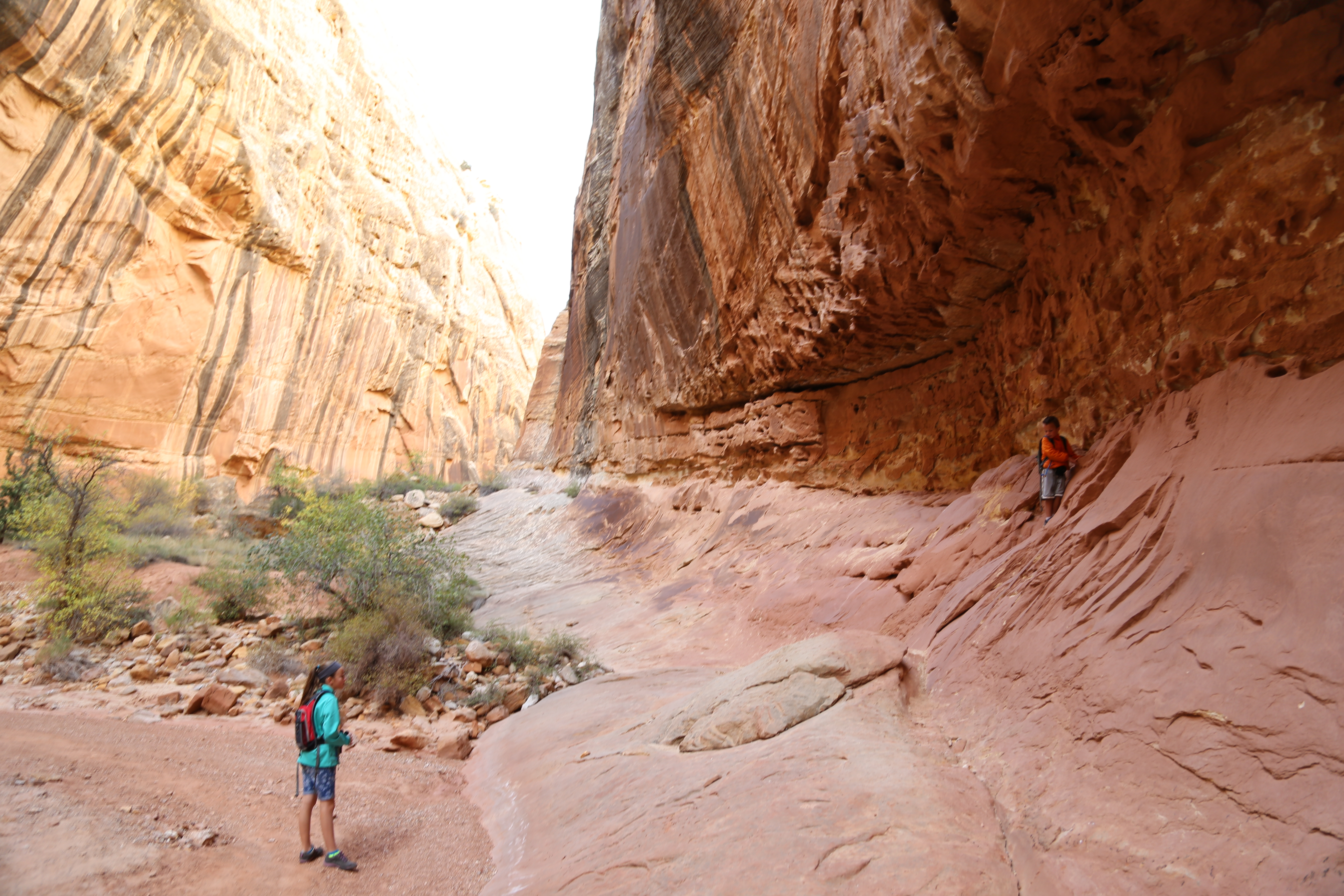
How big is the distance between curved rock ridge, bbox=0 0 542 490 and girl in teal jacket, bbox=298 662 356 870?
22224 mm

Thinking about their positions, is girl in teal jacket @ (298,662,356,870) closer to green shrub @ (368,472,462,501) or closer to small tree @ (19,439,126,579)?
small tree @ (19,439,126,579)

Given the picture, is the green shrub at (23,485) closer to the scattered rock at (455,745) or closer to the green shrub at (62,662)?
the green shrub at (62,662)

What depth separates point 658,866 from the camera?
3104mm

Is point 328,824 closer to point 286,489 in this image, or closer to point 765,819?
point 765,819

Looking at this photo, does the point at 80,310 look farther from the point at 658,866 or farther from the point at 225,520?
the point at 658,866

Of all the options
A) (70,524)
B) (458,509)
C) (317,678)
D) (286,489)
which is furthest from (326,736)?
(286,489)

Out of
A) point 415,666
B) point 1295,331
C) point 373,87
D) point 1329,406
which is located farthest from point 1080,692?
point 373,87

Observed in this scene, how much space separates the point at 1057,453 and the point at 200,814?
6758mm

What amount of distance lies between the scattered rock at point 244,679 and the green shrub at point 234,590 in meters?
3.31

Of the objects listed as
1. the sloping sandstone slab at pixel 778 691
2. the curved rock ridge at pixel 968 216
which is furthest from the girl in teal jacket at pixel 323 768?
the curved rock ridge at pixel 968 216

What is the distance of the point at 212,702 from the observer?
674 cm

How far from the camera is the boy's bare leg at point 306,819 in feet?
13.3

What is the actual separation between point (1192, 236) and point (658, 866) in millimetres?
4812

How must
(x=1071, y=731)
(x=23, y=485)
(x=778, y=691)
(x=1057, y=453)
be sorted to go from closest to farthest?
(x=1071, y=731)
(x=778, y=691)
(x=1057, y=453)
(x=23, y=485)
